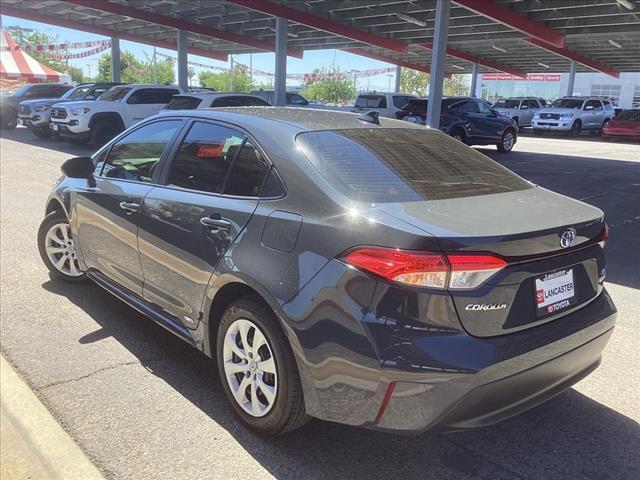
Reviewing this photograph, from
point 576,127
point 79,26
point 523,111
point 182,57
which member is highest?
point 79,26

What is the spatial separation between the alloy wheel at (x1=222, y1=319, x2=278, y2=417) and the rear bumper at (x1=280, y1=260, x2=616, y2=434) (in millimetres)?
270

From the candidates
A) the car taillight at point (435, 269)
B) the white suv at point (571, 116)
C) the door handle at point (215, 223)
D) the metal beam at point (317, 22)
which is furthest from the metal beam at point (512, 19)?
the car taillight at point (435, 269)

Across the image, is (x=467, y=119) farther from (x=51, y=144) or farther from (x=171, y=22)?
(x=171, y=22)

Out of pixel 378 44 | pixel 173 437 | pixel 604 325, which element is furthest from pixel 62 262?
pixel 378 44

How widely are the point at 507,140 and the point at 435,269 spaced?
17780mm

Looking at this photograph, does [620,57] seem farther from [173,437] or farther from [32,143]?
[173,437]

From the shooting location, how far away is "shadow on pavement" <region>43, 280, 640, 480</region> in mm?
2715

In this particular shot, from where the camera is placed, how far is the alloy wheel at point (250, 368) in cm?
281

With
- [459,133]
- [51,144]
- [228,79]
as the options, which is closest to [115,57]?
[51,144]

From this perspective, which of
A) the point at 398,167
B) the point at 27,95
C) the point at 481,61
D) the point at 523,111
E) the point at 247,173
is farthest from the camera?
the point at 481,61

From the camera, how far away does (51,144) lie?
18.6 m

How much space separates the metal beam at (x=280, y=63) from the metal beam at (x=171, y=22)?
6.19 meters

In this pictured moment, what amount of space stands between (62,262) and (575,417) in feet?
13.8

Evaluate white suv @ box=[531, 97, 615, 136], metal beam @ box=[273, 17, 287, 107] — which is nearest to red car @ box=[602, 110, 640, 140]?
white suv @ box=[531, 97, 615, 136]
